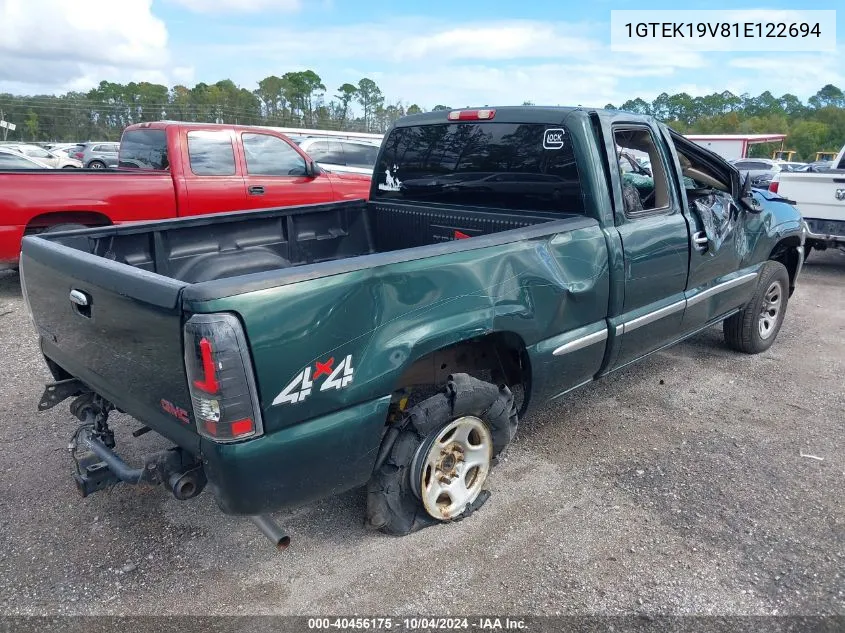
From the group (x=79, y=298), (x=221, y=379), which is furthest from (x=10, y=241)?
(x=221, y=379)

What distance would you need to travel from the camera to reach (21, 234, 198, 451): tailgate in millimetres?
2229

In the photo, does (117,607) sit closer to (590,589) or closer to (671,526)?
(590,589)

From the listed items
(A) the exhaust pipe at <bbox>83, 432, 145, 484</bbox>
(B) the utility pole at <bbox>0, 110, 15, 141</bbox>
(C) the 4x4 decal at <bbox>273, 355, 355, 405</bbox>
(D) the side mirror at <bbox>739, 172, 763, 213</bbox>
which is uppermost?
(B) the utility pole at <bbox>0, 110, 15, 141</bbox>

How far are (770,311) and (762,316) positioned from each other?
144 millimetres

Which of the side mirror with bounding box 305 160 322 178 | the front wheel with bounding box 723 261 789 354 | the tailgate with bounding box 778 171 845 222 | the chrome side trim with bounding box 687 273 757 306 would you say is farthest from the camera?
the side mirror with bounding box 305 160 322 178

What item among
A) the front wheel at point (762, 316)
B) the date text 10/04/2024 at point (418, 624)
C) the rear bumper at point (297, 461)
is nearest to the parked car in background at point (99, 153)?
the front wheel at point (762, 316)

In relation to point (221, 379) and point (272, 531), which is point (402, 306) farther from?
point (272, 531)

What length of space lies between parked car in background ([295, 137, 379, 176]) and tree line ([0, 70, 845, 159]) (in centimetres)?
1759

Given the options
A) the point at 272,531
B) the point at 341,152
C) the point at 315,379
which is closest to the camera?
the point at 315,379

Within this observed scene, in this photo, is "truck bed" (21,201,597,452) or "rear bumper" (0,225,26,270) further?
"rear bumper" (0,225,26,270)

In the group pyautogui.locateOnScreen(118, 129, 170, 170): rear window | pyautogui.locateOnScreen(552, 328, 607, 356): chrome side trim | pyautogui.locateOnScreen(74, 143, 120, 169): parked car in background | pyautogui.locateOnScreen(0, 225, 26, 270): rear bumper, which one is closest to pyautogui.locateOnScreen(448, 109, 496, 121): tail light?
pyautogui.locateOnScreen(552, 328, 607, 356): chrome side trim

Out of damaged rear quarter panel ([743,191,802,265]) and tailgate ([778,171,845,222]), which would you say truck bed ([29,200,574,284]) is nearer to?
damaged rear quarter panel ([743,191,802,265])

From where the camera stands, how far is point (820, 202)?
8.20 meters

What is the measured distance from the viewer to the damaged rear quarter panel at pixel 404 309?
2.19 metres
